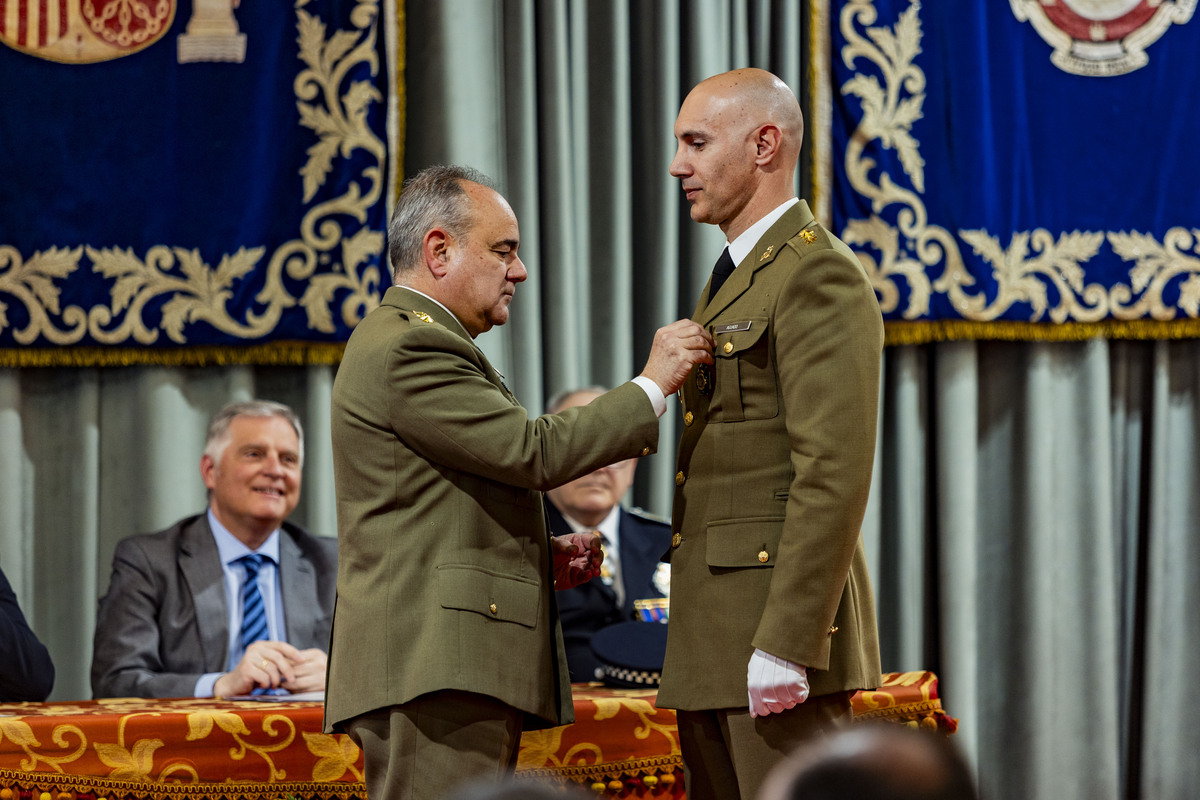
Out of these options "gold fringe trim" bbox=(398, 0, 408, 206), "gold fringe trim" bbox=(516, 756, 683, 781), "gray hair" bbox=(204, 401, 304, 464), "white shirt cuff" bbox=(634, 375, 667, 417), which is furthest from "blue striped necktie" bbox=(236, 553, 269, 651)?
"white shirt cuff" bbox=(634, 375, 667, 417)

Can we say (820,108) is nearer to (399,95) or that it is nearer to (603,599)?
(399,95)

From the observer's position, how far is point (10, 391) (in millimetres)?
3547

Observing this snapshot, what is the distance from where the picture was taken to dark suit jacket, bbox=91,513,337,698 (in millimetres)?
2943

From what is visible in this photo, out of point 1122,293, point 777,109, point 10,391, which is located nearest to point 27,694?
point 10,391

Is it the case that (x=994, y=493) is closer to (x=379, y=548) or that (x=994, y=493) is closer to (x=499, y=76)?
(x=499, y=76)

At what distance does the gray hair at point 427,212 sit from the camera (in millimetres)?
1928

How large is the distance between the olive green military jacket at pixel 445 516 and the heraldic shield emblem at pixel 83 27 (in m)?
2.13

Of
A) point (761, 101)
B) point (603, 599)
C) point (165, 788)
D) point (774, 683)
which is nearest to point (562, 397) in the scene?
point (603, 599)

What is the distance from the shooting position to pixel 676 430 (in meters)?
3.83

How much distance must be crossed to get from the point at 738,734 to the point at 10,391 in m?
2.56

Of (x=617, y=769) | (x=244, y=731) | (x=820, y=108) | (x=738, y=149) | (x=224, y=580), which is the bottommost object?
(x=617, y=769)

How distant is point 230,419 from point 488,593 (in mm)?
1724

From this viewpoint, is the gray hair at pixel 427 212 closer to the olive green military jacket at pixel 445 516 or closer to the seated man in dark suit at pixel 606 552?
the olive green military jacket at pixel 445 516

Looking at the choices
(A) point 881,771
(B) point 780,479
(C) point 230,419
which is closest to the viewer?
(A) point 881,771
